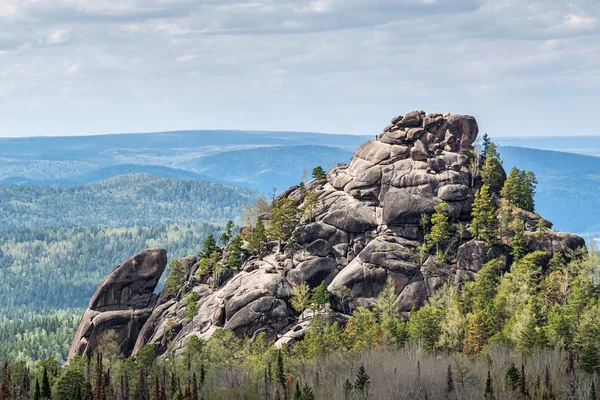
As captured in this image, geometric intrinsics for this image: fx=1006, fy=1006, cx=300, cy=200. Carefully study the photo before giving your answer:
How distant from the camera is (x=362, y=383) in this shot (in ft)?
426

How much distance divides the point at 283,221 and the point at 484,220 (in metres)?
36.8

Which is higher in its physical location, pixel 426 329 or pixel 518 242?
pixel 518 242

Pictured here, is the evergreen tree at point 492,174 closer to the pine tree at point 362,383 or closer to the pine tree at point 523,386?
the pine tree at point 523,386

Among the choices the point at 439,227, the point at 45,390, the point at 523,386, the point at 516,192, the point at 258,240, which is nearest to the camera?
the point at 523,386

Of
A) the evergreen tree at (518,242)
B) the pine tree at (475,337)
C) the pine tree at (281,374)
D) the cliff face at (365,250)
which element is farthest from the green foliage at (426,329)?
the evergreen tree at (518,242)

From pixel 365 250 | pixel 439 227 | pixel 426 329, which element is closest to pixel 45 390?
pixel 426 329

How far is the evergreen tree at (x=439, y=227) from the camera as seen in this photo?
17650cm

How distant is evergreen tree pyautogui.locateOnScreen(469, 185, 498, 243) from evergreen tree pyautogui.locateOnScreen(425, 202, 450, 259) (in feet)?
16.1

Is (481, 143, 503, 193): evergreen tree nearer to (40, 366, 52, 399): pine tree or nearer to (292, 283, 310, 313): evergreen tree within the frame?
(292, 283, 310, 313): evergreen tree

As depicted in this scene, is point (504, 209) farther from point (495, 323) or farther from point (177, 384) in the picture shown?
point (177, 384)

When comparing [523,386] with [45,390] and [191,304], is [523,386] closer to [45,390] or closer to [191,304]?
[45,390]

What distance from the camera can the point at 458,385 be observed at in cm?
13000

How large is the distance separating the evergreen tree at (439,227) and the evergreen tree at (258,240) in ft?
102

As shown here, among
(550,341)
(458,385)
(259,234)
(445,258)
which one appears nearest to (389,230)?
(445,258)
